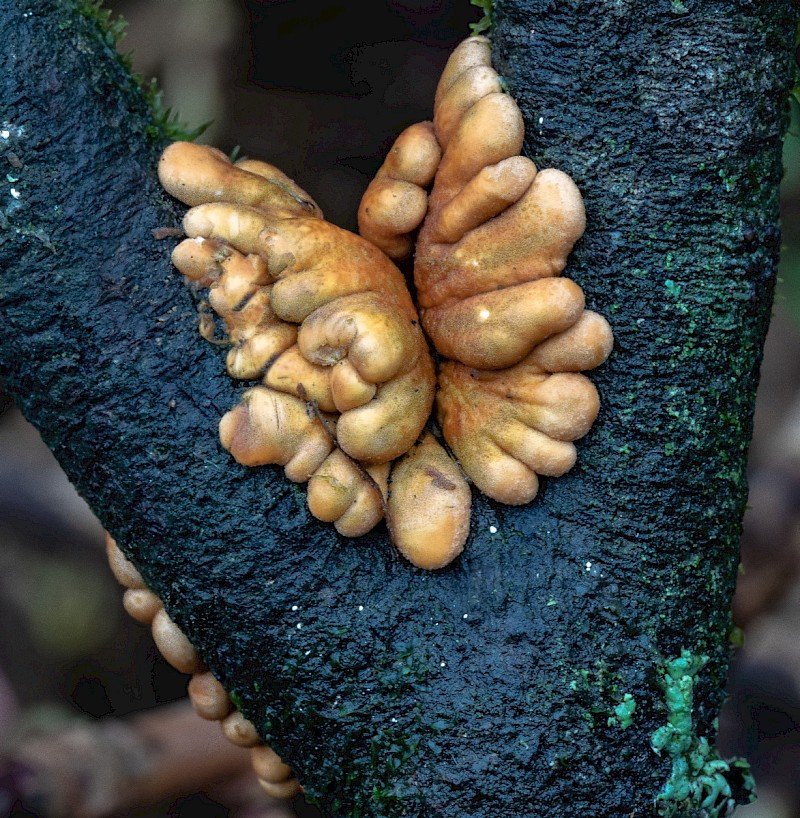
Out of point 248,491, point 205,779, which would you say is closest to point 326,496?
point 248,491

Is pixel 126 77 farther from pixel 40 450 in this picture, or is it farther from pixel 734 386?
pixel 40 450

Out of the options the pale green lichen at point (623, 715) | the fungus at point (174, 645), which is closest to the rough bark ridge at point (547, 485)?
the pale green lichen at point (623, 715)

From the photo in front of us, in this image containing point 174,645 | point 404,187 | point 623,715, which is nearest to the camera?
point 623,715

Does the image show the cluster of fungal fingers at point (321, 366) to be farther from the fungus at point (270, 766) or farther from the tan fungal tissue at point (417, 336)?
the fungus at point (270, 766)

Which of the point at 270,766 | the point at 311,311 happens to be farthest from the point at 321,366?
the point at 270,766

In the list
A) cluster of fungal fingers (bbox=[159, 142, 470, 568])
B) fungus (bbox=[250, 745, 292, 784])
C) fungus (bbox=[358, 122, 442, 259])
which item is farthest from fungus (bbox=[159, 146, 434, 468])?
fungus (bbox=[250, 745, 292, 784])

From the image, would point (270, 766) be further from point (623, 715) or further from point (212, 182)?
point (212, 182)

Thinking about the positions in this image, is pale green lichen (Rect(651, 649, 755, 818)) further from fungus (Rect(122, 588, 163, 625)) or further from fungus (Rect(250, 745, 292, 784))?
fungus (Rect(122, 588, 163, 625))
